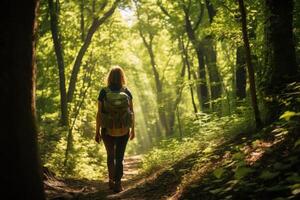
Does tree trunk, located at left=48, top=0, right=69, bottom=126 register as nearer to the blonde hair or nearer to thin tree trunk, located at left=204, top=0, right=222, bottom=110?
thin tree trunk, located at left=204, top=0, right=222, bottom=110

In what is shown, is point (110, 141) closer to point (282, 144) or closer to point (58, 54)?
point (282, 144)

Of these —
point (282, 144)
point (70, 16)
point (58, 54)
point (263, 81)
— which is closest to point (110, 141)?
point (263, 81)

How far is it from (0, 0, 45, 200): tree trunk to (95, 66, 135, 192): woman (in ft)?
10.9

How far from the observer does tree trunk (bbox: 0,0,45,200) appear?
3.64 meters

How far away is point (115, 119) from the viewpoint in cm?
720

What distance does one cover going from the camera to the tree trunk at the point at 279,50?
20.0ft

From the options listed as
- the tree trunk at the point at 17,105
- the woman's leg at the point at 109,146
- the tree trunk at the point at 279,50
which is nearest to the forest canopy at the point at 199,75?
the tree trunk at the point at 279,50

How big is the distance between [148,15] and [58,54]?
17119mm

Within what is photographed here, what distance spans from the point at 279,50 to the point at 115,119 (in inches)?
115

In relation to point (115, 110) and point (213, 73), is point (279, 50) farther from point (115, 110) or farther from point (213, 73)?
point (213, 73)

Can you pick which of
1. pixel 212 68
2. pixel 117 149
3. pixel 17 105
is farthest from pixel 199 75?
pixel 17 105

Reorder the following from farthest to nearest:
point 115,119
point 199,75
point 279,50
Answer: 1. point 199,75
2. point 115,119
3. point 279,50

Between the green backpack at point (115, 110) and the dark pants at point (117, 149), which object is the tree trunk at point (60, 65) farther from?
the green backpack at point (115, 110)

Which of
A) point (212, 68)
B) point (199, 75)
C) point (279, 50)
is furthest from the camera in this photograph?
point (199, 75)
